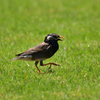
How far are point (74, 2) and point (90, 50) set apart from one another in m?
9.15

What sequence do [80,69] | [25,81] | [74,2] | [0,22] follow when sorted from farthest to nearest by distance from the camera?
[74,2]
[0,22]
[80,69]
[25,81]

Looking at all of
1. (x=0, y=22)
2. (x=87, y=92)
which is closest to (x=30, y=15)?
(x=0, y=22)

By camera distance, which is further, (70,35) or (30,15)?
(30,15)

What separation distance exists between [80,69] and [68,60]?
81 centimetres

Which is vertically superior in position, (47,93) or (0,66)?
(0,66)

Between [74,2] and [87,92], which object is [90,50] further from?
[74,2]

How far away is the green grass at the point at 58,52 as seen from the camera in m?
5.54

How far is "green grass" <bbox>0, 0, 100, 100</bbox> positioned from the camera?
554cm

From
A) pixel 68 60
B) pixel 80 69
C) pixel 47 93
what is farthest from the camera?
pixel 68 60

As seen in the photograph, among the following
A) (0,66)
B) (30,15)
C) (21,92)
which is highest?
(30,15)

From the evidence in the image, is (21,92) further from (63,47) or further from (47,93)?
(63,47)

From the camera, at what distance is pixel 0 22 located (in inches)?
491

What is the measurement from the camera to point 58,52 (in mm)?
8320

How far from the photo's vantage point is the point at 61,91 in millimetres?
5441
